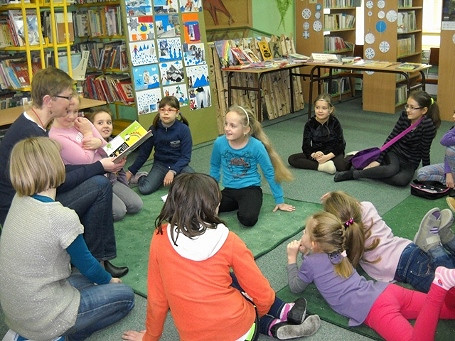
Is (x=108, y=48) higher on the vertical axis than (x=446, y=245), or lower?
higher

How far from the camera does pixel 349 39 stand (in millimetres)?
8391

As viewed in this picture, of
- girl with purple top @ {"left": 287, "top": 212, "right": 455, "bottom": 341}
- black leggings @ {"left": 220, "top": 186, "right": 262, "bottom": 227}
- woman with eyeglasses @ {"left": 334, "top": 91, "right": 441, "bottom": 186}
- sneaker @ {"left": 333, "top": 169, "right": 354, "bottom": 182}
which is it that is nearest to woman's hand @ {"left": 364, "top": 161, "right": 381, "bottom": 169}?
woman with eyeglasses @ {"left": 334, "top": 91, "right": 441, "bottom": 186}

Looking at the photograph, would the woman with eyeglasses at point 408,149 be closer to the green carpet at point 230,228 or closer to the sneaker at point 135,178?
the green carpet at point 230,228

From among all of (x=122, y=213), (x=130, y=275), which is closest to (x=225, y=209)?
(x=122, y=213)

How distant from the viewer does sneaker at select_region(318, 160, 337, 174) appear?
475cm

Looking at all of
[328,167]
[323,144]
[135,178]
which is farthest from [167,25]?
[328,167]

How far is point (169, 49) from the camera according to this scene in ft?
18.4

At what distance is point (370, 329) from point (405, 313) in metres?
0.18

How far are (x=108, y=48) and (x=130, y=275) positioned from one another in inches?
133

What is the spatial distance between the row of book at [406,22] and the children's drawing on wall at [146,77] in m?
3.60

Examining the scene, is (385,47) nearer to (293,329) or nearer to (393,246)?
(393,246)

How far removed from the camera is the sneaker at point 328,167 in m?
4.75

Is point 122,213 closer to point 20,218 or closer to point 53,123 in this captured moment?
point 53,123

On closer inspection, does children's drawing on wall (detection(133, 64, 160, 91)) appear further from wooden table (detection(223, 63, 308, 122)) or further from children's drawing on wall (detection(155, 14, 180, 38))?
wooden table (detection(223, 63, 308, 122))
